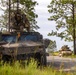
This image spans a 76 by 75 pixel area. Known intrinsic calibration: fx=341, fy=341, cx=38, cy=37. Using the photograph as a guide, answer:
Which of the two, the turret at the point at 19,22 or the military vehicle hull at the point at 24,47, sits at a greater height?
the turret at the point at 19,22

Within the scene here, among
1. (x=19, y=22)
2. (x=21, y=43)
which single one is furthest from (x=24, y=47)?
(x=19, y=22)

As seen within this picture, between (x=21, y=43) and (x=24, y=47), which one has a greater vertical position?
(x=21, y=43)

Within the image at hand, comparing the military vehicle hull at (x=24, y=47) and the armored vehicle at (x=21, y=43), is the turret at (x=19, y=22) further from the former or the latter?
the military vehicle hull at (x=24, y=47)

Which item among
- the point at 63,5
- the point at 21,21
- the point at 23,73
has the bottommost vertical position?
the point at 23,73

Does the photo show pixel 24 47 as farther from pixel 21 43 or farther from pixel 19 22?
pixel 19 22

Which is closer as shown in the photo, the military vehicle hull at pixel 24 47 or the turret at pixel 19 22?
the military vehicle hull at pixel 24 47

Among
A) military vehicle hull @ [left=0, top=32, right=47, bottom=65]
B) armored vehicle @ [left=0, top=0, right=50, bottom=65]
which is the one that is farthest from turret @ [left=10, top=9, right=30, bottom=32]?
military vehicle hull @ [left=0, top=32, right=47, bottom=65]

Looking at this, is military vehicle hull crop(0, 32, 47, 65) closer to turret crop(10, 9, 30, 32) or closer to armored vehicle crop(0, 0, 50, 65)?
armored vehicle crop(0, 0, 50, 65)

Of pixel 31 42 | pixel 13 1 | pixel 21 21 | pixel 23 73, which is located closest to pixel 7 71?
pixel 23 73

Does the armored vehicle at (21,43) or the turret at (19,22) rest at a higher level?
the turret at (19,22)

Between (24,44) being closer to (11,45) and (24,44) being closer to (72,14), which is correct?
(11,45)

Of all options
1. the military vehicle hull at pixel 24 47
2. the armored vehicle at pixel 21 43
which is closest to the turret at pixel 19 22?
the armored vehicle at pixel 21 43

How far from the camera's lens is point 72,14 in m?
39.6

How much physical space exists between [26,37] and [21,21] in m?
2.18
